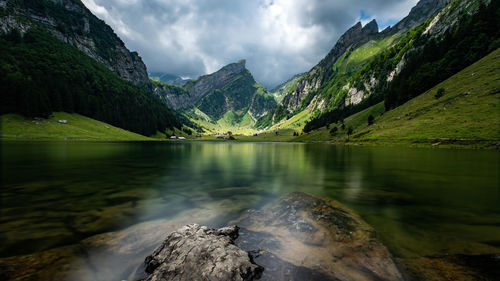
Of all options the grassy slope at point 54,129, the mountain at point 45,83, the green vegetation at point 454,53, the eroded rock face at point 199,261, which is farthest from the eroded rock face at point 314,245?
the green vegetation at point 454,53

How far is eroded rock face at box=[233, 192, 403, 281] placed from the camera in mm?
7145

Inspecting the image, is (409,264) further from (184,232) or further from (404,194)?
(404,194)

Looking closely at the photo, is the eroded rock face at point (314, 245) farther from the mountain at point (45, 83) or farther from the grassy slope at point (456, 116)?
the mountain at point (45, 83)

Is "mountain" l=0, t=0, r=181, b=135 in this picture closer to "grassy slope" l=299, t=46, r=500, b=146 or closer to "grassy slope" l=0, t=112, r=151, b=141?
"grassy slope" l=0, t=112, r=151, b=141

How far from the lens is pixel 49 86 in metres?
122

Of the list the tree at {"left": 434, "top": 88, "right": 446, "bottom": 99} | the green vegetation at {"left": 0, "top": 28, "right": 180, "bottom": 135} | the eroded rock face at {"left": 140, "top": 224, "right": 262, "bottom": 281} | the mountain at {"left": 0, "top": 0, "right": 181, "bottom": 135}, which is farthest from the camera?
the mountain at {"left": 0, "top": 0, "right": 181, "bottom": 135}

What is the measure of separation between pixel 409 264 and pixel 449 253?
8.44ft

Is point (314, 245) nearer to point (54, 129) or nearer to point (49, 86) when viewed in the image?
point (54, 129)

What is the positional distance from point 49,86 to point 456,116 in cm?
21545

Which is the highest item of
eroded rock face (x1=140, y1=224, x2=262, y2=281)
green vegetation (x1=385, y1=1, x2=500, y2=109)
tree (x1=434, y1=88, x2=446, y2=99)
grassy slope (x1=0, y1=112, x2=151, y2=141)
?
green vegetation (x1=385, y1=1, x2=500, y2=109)

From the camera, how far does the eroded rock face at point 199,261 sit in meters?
6.37

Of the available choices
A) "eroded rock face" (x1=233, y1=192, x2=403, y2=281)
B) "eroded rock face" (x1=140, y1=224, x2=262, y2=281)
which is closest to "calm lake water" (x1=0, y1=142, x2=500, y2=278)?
"eroded rock face" (x1=233, y1=192, x2=403, y2=281)

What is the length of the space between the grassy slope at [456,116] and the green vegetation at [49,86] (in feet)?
586

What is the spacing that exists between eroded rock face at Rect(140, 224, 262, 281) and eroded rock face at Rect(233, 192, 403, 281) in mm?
985
